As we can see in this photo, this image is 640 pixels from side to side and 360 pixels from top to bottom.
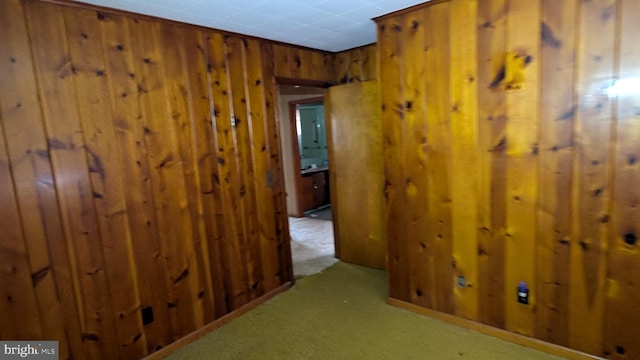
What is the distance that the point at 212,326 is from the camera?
267 cm

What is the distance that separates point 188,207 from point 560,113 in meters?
2.52

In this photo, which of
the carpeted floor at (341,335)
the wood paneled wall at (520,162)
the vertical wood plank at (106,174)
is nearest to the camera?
the wood paneled wall at (520,162)

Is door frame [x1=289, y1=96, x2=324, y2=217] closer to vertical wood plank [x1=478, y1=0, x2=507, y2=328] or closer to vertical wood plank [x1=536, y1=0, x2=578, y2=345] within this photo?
vertical wood plank [x1=478, y1=0, x2=507, y2=328]

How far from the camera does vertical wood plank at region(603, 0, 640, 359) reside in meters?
1.76

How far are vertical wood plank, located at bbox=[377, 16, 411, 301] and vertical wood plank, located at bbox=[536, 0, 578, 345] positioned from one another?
0.91 m

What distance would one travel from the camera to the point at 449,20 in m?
2.28

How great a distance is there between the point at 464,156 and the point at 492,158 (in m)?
0.18

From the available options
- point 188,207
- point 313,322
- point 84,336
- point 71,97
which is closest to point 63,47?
point 71,97

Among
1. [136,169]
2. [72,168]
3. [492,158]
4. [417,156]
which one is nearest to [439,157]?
[417,156]

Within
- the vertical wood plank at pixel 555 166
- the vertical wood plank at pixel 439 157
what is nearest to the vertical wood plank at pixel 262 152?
the vertical wood plank at pixel 439 157

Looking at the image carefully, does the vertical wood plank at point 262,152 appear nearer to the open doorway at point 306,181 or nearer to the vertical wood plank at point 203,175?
the vertical wood plank at point 203,175

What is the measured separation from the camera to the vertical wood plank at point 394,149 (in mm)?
2568
